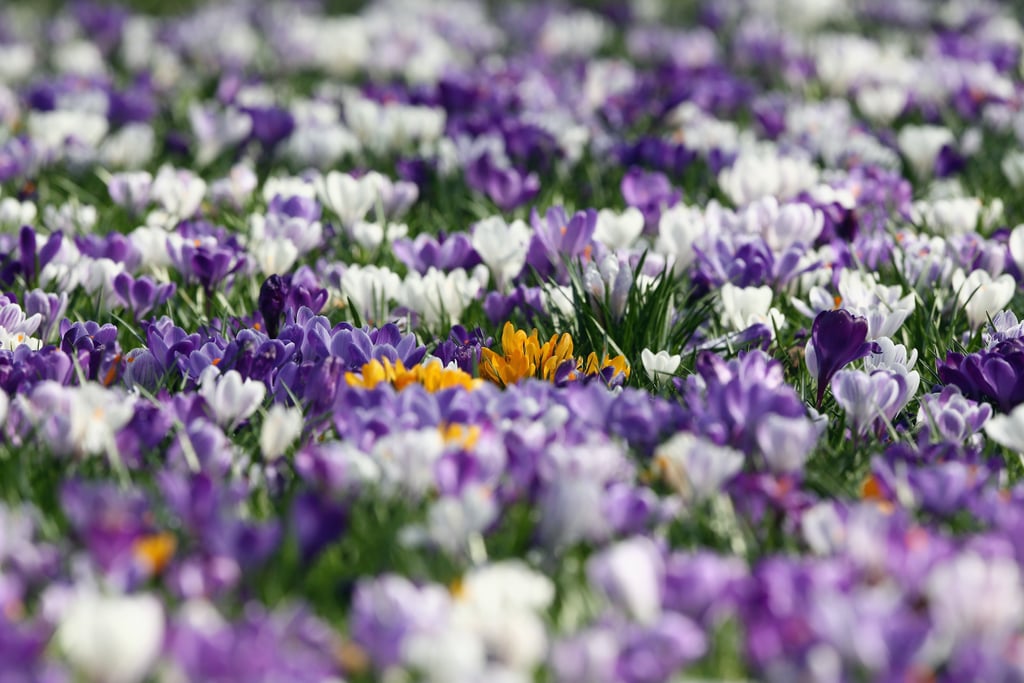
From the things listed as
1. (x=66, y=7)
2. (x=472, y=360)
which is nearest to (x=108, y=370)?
(x=472, y=360)

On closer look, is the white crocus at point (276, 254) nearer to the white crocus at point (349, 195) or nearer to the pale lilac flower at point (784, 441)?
the white crocus at point (349, 195)

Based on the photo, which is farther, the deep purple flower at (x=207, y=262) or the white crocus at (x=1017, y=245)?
the white crocus at (x=1017, y=245)

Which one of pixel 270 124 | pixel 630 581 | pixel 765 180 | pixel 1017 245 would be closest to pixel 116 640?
pixel 630 581

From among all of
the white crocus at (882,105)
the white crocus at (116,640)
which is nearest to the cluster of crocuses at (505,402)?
the white crocus at (116,640)

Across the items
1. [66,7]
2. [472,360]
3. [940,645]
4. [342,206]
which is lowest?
[66,7]

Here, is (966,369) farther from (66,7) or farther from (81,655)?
(66,7)

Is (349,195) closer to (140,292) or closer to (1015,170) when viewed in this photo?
(140,292)
